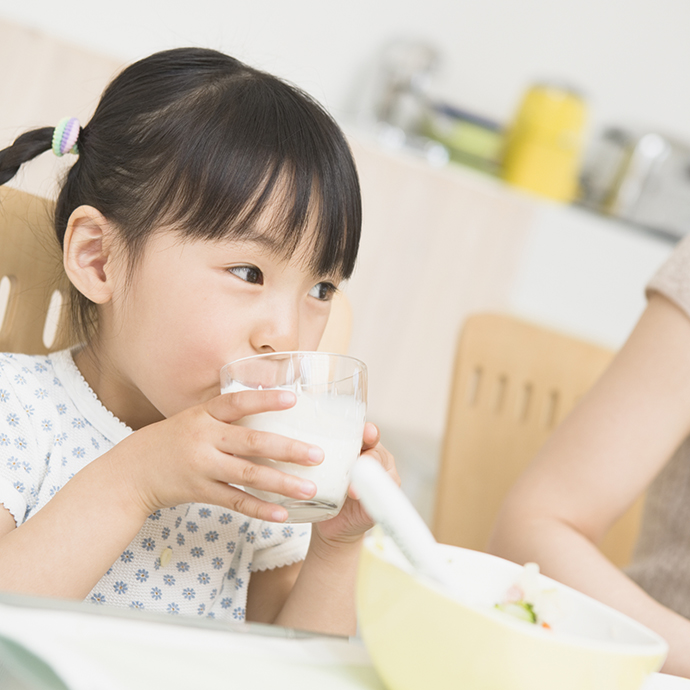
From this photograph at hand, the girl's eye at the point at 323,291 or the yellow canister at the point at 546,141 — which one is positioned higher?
the yellow canister at the point at 546,141

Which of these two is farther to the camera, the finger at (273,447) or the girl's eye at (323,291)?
the girl's eye at (323,291)

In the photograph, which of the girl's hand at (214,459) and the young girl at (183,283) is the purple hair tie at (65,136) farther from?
the girl's hand at (214,459)

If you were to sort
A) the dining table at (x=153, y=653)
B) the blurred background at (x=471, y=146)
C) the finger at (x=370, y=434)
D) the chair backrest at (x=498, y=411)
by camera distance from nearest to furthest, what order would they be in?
the dining table at (x=153, y=653) → the finger at (x=370, y=434) → the chair backrest at (x=498, y=411) → the blurred background at (x=471, y=146)

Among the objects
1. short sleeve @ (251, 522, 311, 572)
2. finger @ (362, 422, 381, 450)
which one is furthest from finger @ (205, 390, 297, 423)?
short sleeve @ (251, 522, 311, 572)

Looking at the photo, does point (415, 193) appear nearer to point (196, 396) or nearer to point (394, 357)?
point (394, 357)

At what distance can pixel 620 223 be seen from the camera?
8.31 ft

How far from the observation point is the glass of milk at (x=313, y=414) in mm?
596

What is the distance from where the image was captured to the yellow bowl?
377mm

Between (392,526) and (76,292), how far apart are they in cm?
60

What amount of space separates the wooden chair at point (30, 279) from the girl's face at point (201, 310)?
113 millimetres

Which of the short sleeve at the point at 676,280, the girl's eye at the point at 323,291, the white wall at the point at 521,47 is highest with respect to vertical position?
the white wall at the point at 521,47

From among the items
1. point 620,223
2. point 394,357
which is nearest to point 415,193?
point 394,357

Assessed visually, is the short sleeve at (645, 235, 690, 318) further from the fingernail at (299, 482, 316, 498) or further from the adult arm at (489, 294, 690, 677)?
the fingernail at (299, 482, 316, 498)

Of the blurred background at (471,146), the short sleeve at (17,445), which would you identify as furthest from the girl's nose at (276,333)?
the blurred background at (471,146)
